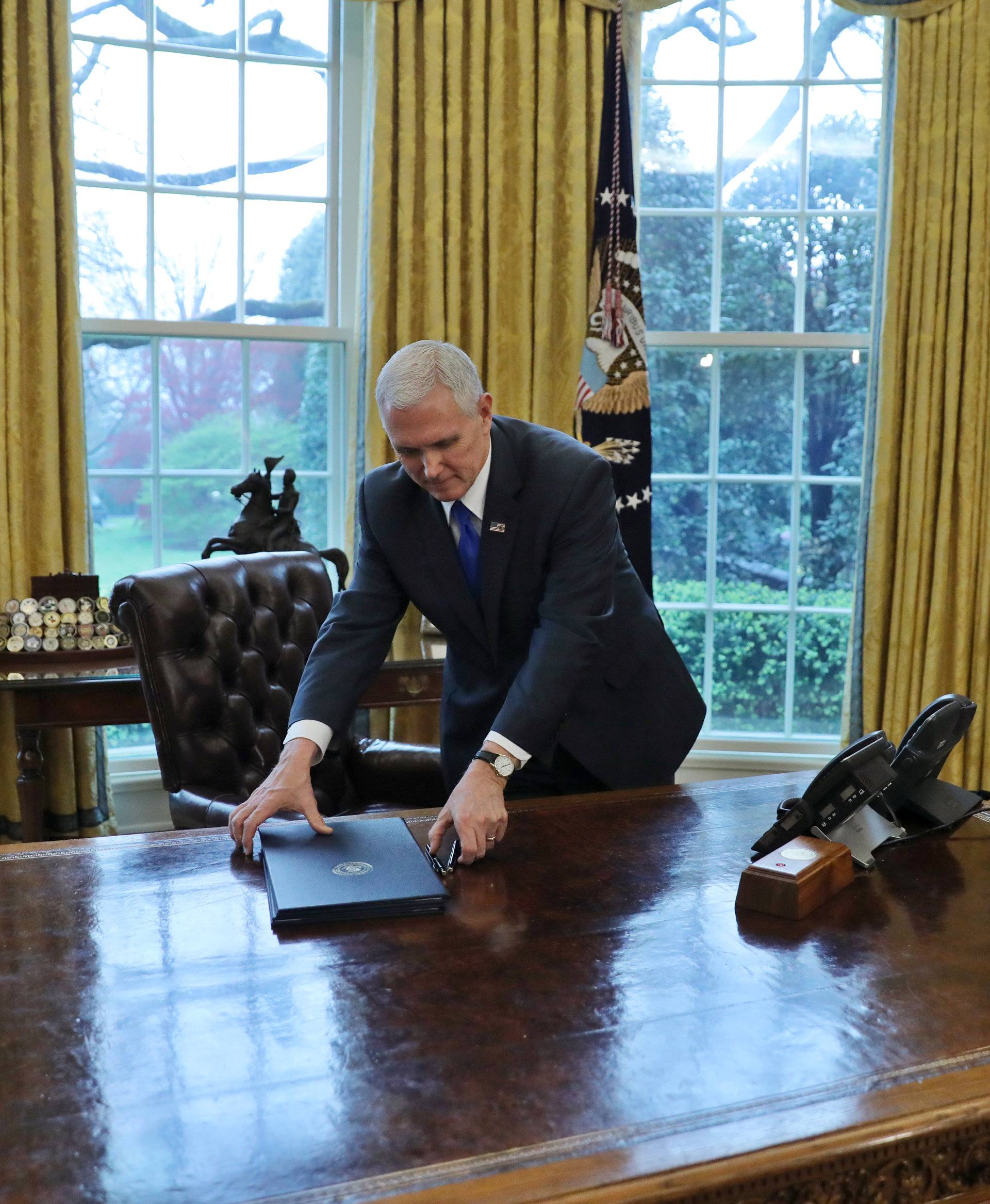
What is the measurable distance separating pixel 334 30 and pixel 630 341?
1586 millimetres

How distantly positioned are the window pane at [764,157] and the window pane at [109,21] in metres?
2.20

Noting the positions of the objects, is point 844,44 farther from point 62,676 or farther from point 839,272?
point 62,676

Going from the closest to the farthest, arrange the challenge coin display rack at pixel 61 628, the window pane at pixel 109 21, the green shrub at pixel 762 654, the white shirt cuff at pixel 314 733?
the white shirt cuff at pixel 314 733, the challenge coin display rack at pixel 61 628, the window pane at pixel 109 21, the green shrub at pixel 762 654

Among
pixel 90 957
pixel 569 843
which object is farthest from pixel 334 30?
pixel 90 957

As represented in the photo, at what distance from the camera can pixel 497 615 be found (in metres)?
2.04

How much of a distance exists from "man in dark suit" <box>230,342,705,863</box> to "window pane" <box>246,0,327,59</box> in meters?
2.60

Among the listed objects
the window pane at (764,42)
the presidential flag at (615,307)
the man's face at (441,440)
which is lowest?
the man's face at (441,440)

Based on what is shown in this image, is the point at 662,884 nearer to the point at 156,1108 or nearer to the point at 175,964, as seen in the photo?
the point at 175,964

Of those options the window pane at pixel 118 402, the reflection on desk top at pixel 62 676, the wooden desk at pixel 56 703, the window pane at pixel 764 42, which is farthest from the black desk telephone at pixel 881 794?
the window pane at pixel 764 42

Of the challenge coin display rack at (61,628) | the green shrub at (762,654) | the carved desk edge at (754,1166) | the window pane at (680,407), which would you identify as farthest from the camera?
the green shrub at (762,654)

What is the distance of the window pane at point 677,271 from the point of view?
169 inches

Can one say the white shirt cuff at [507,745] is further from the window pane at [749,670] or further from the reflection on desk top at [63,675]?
the window pane at [749,670]

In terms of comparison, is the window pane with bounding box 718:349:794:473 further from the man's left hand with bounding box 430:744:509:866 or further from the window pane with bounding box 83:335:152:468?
the man's left hand with bounding box 430:744:509:866

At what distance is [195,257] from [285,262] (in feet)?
1.06
